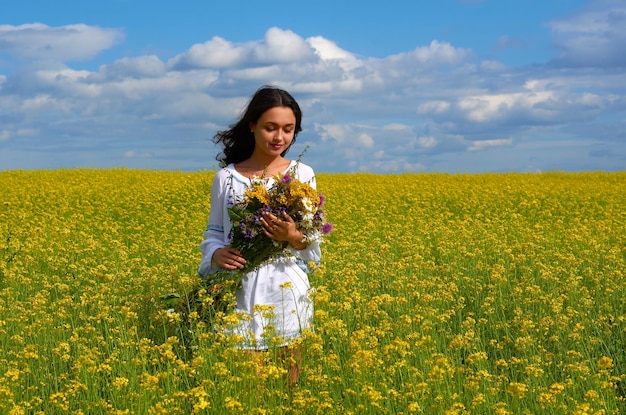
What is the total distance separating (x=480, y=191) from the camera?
19.0m

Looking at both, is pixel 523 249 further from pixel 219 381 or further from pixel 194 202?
pixel 194 202

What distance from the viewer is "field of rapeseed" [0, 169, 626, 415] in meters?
3.94

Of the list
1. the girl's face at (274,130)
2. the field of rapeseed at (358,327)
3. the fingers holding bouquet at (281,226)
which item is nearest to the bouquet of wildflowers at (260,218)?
the fingers holding bouquet at (281,226)

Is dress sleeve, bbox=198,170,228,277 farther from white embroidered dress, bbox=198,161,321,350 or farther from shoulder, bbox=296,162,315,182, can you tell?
shoulder, bbox=296,162,315,182

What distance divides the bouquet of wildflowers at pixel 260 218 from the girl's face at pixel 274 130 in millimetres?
175

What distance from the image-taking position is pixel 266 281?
15.0 feet

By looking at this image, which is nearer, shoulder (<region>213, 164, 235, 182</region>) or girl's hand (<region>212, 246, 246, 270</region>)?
girl's hand (<region>212, 246, 246, 270</region>)

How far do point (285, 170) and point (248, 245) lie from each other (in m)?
0.56

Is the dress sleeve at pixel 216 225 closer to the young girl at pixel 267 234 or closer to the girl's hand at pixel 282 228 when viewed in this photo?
the young girl at pixel 267 234

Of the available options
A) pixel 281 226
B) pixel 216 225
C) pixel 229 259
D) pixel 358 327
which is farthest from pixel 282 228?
pixel 358 327

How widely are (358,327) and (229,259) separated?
159 centimetres

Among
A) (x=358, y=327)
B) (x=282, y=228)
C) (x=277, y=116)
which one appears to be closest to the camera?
(x=282, y=228)

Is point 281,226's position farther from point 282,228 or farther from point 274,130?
point 274,130

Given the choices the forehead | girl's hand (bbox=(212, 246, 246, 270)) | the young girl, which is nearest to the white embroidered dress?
the young girl
